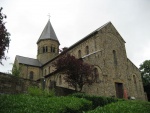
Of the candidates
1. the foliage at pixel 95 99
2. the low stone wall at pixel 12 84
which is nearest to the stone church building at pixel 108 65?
the low stone wall at pixel 12 84

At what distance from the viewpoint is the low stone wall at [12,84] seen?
16.4 metres

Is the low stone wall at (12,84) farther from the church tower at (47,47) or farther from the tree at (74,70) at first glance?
the church tower at (47,47)

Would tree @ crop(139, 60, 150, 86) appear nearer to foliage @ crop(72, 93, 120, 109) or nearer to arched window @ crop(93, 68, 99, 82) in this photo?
arched window @ crop(93, 68, 99, 82)

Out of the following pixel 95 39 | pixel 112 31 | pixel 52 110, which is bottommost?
pixel 52 110

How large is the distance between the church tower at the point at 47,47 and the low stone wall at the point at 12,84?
26.5 metres

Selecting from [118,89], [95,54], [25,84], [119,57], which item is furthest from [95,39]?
[25,84]

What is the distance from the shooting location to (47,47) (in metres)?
45.3

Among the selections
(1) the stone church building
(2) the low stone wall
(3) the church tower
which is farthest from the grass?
(3) the church tower

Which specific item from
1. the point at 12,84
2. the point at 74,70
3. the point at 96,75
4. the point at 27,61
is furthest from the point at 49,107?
the point at 27,61

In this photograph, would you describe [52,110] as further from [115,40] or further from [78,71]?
[115,40]

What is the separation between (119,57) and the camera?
29.2 m

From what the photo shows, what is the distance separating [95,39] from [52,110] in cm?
1818

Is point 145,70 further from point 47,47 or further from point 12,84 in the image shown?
point 12,84

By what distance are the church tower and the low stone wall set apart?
86.9 ft
